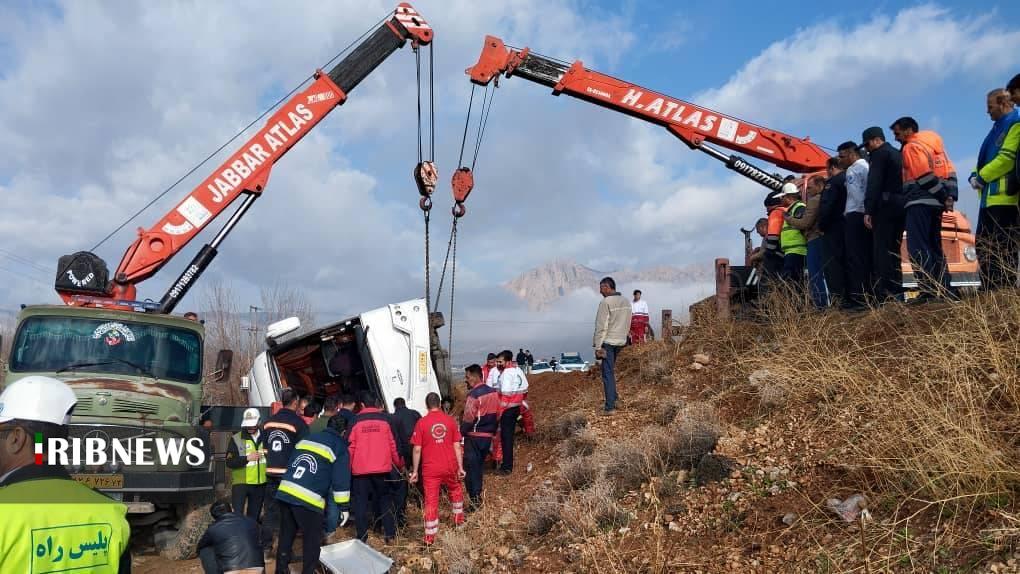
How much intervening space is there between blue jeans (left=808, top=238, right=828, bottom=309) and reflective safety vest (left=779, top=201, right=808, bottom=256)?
40cm

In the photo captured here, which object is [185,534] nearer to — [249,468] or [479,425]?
[249,468]

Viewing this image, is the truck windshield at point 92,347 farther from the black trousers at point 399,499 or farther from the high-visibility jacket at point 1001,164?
the high-visibility jacket at point 1001,164

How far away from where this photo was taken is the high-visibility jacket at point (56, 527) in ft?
7.69

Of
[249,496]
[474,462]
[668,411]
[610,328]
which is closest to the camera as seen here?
[668,411]

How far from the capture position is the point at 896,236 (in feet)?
25.5

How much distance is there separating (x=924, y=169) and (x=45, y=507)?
767 centimetres

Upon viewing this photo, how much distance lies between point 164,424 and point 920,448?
25.2 feet

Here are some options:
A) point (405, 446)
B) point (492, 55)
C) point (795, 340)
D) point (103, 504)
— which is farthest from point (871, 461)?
point (492, 55)

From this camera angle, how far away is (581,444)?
859 cm

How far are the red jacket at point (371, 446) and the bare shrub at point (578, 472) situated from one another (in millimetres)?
2004

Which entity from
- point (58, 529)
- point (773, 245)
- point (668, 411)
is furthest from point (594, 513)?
point (773, 245)

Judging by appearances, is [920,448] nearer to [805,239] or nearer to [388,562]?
[388,562]

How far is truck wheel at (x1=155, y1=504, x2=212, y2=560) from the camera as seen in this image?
8.08 m
